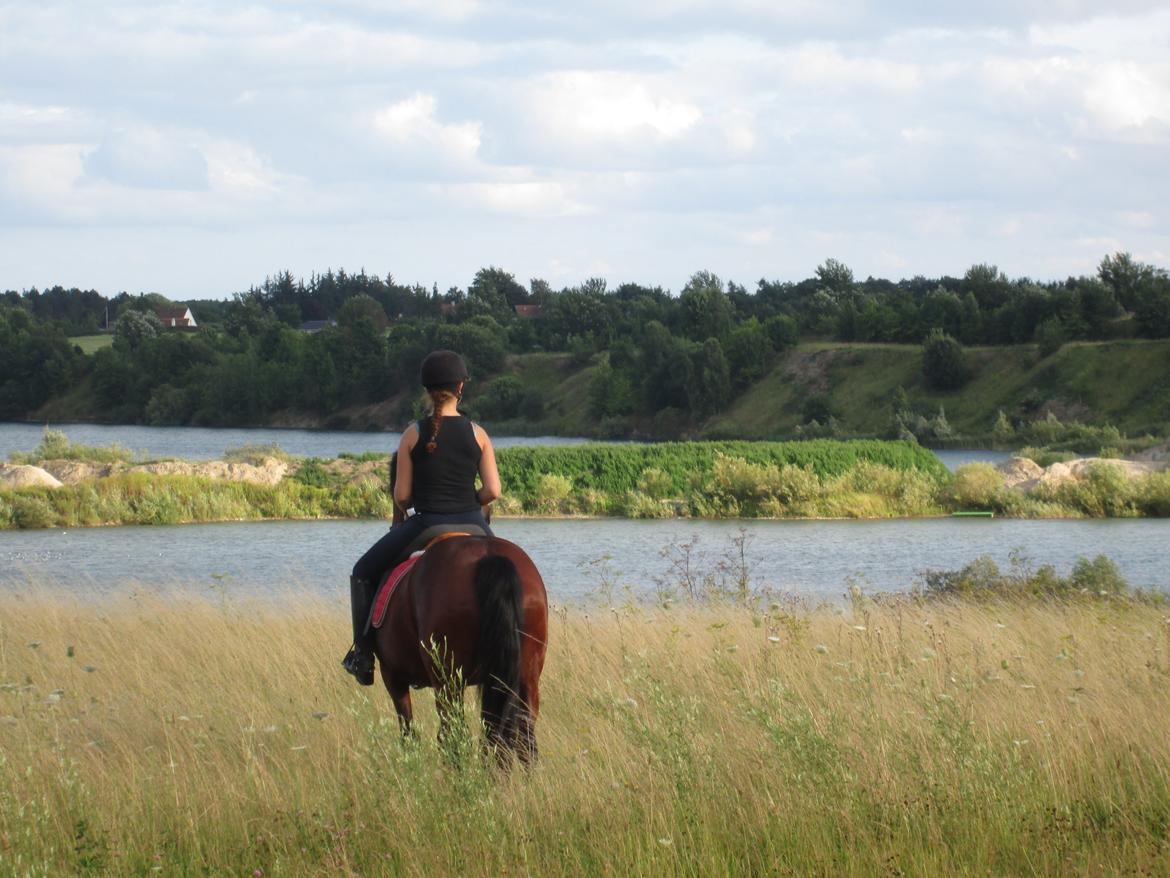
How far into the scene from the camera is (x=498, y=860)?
5266 millimetres

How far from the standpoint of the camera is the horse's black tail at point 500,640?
21.5ft

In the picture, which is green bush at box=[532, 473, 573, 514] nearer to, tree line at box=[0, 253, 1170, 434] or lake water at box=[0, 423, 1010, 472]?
lake water at box=[0, 423, 1010, 472]

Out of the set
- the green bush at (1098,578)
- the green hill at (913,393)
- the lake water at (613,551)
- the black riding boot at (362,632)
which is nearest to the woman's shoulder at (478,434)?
the black riding boot at (362,632)

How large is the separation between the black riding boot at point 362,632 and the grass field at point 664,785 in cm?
28

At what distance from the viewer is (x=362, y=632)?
7562 mm

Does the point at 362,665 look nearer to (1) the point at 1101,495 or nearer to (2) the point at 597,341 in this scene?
(1) the point at 1101,495

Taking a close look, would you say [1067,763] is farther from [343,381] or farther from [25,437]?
[343,381]

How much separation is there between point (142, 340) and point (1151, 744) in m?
123

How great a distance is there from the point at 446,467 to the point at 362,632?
3.57ft

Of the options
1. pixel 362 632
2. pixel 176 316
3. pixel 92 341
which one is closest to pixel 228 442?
pixel 362 632

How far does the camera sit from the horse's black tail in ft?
21.5

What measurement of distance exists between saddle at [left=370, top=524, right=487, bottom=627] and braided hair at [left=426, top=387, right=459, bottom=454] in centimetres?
42

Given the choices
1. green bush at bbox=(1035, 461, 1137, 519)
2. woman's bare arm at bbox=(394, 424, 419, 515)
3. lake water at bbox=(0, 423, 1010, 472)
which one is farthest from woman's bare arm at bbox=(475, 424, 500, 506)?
lake water at bbox=(0, 423, 1010, 472)

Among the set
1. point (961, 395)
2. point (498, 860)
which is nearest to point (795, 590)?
point (498, 860)
